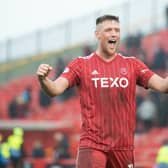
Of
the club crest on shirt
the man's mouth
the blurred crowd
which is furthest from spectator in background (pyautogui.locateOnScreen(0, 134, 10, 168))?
the man's mouth

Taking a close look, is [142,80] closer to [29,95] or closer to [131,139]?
[131,139]

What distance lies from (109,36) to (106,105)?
Answer: 2.12 feet

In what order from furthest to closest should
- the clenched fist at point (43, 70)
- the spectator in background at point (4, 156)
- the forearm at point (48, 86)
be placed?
the spectator in background at point (4, 156) → the forearm at point (48, 86) → the clenched fist at point (43, 70)

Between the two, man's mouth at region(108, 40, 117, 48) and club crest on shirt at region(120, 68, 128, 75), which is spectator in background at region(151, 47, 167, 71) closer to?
club crest on shirt at region(120, 68, 128, 75)

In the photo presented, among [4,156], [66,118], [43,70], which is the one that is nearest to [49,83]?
[43,70]

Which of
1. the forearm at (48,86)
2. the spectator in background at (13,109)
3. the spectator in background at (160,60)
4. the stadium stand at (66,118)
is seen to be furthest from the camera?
the spectator in background at (13,109)

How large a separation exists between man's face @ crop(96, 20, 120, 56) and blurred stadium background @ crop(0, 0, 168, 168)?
10.0 m

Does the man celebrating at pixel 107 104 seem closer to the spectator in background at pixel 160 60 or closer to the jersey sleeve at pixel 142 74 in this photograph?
the jersey sleeve at pixel 142 74

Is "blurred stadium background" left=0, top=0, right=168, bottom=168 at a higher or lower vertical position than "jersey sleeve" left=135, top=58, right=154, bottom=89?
higher

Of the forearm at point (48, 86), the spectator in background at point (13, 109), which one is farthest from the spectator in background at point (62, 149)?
the forearm at point (48, 86)

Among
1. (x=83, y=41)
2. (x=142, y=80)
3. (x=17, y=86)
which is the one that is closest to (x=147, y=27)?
(x=83, y=41)

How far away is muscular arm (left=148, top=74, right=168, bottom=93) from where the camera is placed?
702 cm

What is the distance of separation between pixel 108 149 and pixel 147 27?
2174cm

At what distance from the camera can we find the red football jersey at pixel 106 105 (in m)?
6.98
